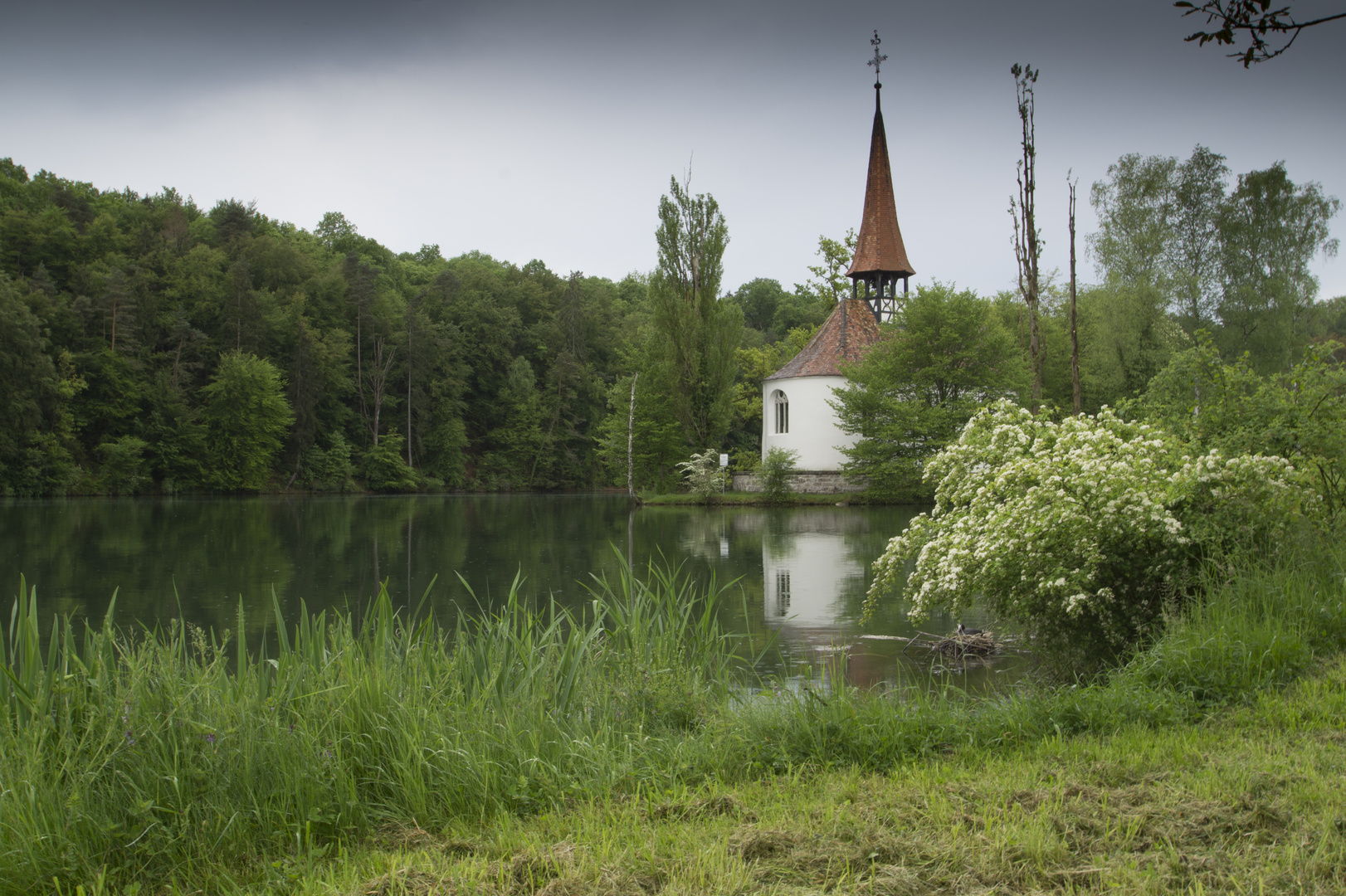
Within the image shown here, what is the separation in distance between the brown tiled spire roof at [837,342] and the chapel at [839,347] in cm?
3

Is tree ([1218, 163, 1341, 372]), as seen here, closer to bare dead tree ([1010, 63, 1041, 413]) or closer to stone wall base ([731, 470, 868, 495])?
stone wall base ([731, 470, 868, 495])

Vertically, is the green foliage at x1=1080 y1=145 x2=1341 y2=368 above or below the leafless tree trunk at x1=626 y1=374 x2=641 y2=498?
above

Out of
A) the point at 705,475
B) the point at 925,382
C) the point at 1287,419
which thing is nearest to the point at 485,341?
the point at 705,475

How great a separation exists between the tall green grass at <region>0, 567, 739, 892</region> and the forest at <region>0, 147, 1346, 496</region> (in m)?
21.6

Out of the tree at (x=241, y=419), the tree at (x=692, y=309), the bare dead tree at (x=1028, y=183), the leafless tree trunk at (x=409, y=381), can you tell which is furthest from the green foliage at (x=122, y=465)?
the bare dead tree at (x=1028, y=183)

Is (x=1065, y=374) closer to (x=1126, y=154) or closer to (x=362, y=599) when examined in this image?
(x=1126, y=154)

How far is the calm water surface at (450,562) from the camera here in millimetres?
9031

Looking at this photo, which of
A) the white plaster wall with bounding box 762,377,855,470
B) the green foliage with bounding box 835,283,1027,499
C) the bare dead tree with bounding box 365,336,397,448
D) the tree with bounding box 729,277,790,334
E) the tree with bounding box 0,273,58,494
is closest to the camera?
the green foliage with bounding box 835,283,1027,499

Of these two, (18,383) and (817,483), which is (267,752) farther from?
(18,383)

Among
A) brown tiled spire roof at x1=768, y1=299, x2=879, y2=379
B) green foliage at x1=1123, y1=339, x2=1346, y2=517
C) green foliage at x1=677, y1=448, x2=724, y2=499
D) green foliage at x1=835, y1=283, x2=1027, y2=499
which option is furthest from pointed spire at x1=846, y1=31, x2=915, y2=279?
green foliage at x1=1123, y1=339, x2=1346, y2=517

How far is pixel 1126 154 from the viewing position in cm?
3425

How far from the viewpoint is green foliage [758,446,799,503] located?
33.0m

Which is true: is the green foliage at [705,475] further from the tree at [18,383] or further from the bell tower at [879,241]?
the tree at [18,383]

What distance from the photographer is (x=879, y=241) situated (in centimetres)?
3691
